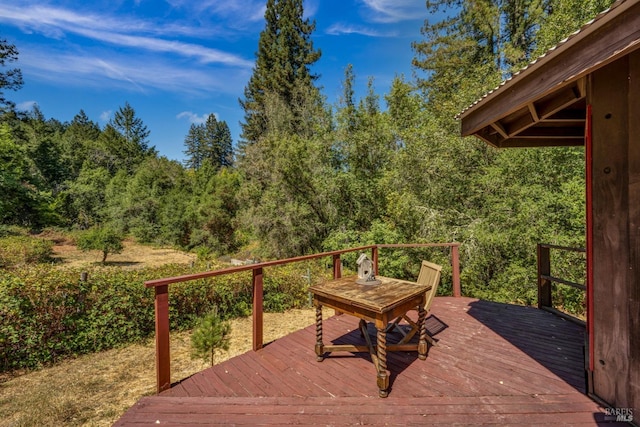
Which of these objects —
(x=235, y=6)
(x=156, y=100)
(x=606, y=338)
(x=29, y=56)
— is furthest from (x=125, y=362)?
(x=156, y=100)

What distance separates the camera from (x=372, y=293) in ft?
9.16

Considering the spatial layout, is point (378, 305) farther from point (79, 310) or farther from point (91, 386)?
point (79, 310)

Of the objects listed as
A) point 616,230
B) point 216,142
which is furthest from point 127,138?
point 616,230

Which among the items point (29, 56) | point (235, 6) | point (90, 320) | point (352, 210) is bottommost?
point (90, 320)

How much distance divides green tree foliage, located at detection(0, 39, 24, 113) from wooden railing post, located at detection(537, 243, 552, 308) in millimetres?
26642

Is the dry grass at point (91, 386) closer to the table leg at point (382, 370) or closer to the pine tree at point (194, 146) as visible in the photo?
the table leg at point (382, 370)

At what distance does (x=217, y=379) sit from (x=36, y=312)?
12.7ft

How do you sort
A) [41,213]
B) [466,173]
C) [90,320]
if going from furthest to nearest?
[41,213], [466,173], [90,320]

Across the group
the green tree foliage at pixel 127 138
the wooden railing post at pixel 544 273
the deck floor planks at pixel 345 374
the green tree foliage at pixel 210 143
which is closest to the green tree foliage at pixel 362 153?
the wooden railing post at pixel 544 273

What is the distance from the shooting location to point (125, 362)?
4.70 meters

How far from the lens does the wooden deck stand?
206 cm

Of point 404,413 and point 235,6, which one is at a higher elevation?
point 235,6

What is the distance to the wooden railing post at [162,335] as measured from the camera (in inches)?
93.3

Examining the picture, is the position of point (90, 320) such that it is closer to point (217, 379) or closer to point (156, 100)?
point (217, 379)
